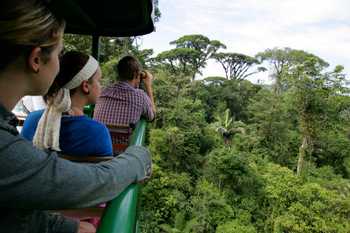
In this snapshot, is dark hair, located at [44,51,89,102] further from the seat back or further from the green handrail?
the seat back

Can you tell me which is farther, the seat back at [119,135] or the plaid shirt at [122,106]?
the plaid shirt at [122,106]

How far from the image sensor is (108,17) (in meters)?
2.30

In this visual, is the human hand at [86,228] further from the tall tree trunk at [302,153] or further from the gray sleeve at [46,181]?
the tall tree trunk at [302,153]

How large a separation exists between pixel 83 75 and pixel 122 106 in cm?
110

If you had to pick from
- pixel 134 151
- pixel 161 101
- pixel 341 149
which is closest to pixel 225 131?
pixel 161 101

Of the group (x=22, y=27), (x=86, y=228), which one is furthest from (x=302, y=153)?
(x=22, y=27)

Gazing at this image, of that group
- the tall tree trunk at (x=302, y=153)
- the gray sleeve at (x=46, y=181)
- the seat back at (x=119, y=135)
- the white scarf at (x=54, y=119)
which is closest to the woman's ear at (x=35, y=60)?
the gray sleeve at (x=46, y=181)

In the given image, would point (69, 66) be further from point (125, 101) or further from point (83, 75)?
point (125, 101)

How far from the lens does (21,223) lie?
638mm

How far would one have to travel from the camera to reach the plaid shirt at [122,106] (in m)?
2.45

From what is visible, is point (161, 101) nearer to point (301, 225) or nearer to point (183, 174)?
point (183, 174)

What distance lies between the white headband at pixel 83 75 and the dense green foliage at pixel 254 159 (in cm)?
996

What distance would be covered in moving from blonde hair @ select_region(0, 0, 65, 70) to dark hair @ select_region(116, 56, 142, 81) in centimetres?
185

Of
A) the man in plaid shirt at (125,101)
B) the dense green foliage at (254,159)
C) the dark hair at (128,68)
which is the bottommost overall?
the dense green foliage at (254,159)
